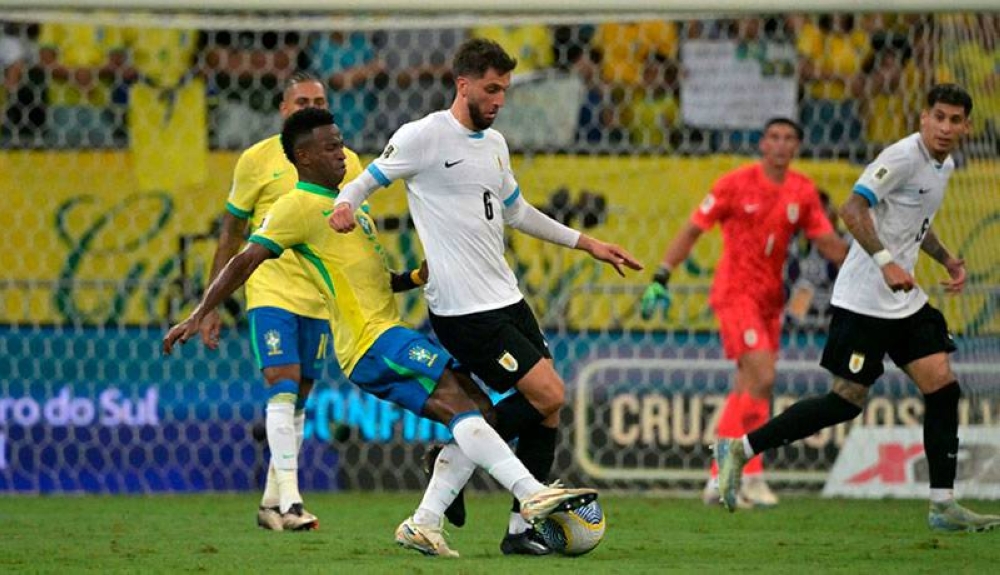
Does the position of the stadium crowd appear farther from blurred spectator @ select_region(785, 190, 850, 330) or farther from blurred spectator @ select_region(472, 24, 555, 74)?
blurred spectator @ select_region(785, 190, 850, 330)

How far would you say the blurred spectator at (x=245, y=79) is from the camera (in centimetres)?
1107

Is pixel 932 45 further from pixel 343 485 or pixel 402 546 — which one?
pixel 402 546

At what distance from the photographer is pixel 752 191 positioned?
9844mm

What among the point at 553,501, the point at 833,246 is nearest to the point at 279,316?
the point at 553,501

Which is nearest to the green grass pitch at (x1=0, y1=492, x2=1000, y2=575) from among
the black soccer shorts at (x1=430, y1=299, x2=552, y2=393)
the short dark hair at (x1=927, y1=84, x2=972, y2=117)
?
the black soccer shorts at (x1=430, y1=299, x2=552, y2=393)

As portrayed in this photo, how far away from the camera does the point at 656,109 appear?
1142 cm

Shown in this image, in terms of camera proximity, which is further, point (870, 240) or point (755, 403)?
point (755, 403)

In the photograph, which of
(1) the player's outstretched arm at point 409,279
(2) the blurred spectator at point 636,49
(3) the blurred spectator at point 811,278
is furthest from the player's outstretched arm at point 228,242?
(2) the blurred spectator at point 636,49

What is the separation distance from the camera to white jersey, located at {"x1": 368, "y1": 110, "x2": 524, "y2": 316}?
654cm

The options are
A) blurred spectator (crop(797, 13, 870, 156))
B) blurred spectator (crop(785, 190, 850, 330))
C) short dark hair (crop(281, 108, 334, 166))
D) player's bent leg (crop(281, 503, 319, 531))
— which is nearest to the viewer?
short dark hair (crop(281, 108, 334, 166))

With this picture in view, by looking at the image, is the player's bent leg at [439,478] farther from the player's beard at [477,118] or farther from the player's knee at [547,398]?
the player's beard at [477,118]

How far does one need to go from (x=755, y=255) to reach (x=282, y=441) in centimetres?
322

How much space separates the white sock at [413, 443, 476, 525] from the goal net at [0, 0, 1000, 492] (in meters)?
3.80

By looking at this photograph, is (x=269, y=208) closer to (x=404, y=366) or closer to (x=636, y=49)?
(x=404, y=366)
